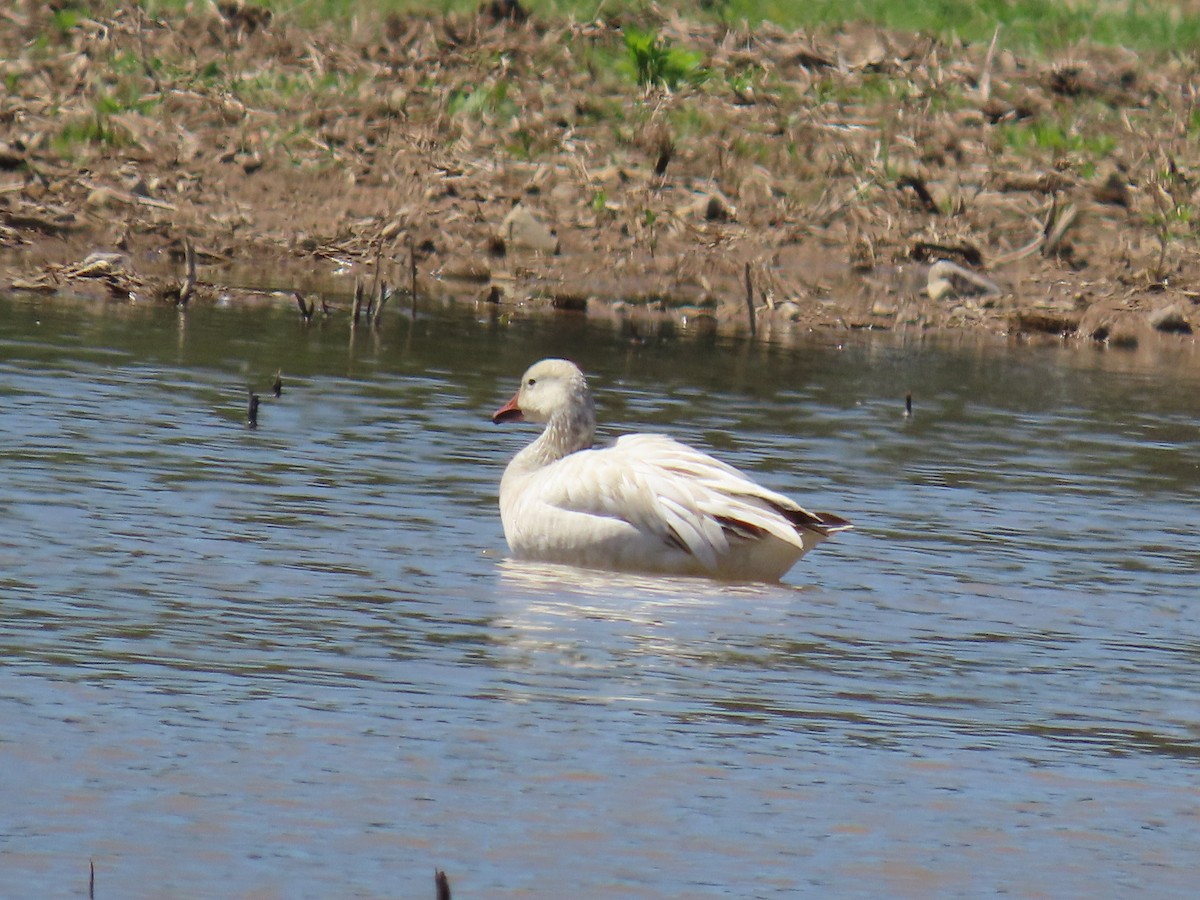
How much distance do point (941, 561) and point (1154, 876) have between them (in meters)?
4.28

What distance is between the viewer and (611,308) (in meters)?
19.4

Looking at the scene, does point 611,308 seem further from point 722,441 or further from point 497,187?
point 722,441

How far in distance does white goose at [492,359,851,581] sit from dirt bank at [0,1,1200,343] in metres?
8.39

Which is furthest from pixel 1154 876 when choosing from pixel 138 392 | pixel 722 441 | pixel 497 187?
pixel 497 187

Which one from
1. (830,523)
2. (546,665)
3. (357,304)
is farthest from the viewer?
(357,304)

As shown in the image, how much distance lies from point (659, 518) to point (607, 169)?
12419 mm

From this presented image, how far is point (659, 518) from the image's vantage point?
380 inches

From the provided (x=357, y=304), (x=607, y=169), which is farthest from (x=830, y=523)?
(x=607, y=169)

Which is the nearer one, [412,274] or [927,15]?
[412,274]

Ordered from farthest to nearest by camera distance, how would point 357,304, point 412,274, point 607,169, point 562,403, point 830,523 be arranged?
point 607,169
point 412,274
point 357,304
point 562,403
point 830,523

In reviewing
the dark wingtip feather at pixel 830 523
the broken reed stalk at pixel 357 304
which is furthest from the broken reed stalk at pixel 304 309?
the dark wingtip feather at pixel 830 523

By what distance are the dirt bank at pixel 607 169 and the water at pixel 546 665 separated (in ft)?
18.8

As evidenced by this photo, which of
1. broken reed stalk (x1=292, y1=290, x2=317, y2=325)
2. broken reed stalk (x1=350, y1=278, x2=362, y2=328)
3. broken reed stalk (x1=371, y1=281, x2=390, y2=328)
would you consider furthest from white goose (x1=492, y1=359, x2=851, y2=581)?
broken reed stalk (x1=371, y1=281, x2=390, y2=328)

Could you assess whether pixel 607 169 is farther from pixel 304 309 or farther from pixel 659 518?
pixel 659 518
